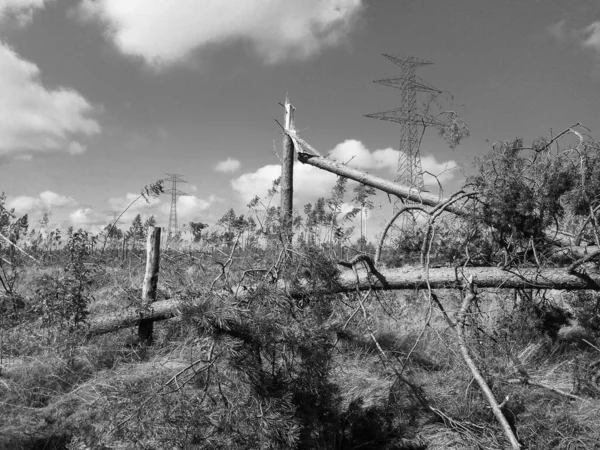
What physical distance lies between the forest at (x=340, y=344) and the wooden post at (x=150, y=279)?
20 millimetres

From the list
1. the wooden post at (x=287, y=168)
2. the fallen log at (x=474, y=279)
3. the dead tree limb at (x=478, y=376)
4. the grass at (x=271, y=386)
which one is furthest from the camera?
the wooden post at (x=287, y=168)

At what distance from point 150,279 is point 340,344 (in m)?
2.75

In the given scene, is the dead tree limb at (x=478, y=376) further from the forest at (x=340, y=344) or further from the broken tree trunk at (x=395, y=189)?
the broken tree trunk at (x=395, y=189)

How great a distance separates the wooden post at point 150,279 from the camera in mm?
5367

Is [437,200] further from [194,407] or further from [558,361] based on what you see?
[194,407]

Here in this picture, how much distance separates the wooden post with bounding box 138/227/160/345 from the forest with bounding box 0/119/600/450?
0.8 inches

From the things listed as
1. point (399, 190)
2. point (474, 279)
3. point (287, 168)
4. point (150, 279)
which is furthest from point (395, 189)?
point (150, 279)

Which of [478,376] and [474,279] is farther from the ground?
[474,279]

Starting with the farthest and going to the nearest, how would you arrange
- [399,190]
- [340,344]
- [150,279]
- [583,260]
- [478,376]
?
[399,190] < [150,279] < [340,344] < [583,260] < [478,376]

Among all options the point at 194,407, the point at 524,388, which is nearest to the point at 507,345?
the point at 524,388

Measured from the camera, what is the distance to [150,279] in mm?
5512

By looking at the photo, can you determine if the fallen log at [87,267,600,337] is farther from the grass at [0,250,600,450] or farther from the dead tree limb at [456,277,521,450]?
the grass at [0,250,600,450]

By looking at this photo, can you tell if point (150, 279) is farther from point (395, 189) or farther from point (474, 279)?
point (474, 279)

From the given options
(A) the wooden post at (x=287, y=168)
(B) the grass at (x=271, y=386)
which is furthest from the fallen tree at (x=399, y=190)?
(B) the grass at (x=271, y=386)
